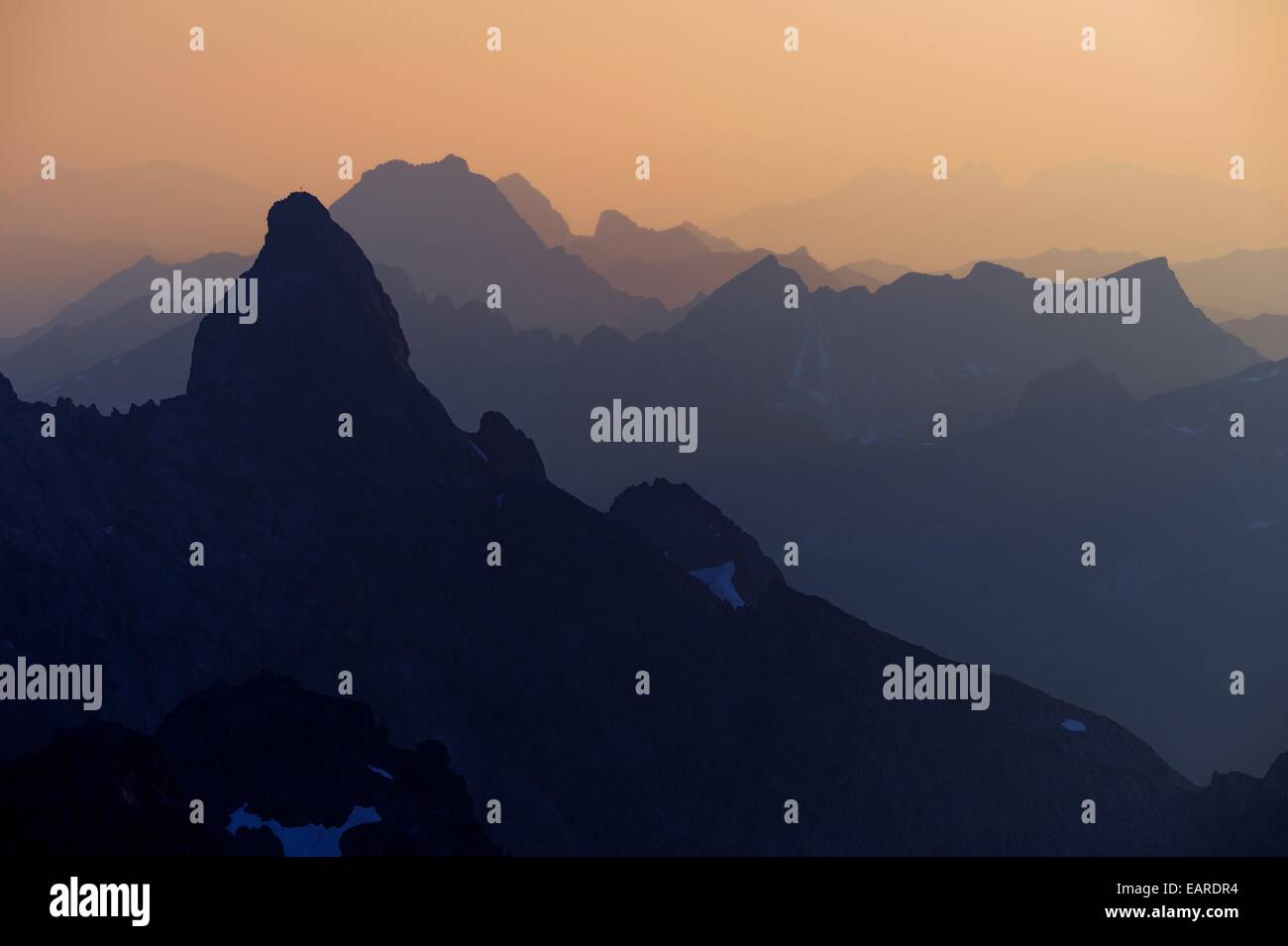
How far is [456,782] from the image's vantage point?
166m

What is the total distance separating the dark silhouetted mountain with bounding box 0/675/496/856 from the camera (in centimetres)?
12925

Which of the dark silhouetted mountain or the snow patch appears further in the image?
the snow patch

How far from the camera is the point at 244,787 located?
154 metres

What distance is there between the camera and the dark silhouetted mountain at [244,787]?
A: 12925 centimetres

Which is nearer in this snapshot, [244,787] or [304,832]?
[304,832]

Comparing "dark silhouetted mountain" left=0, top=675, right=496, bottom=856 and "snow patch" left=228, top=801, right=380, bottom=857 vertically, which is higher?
"dark silhouetted mountain" left=0, top=675, right=496, bottom=856

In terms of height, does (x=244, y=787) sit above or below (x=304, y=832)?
above

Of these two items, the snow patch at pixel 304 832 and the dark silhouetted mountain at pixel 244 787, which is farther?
the snow patch at pixel 304 832

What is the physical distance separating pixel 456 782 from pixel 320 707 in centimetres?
1458
